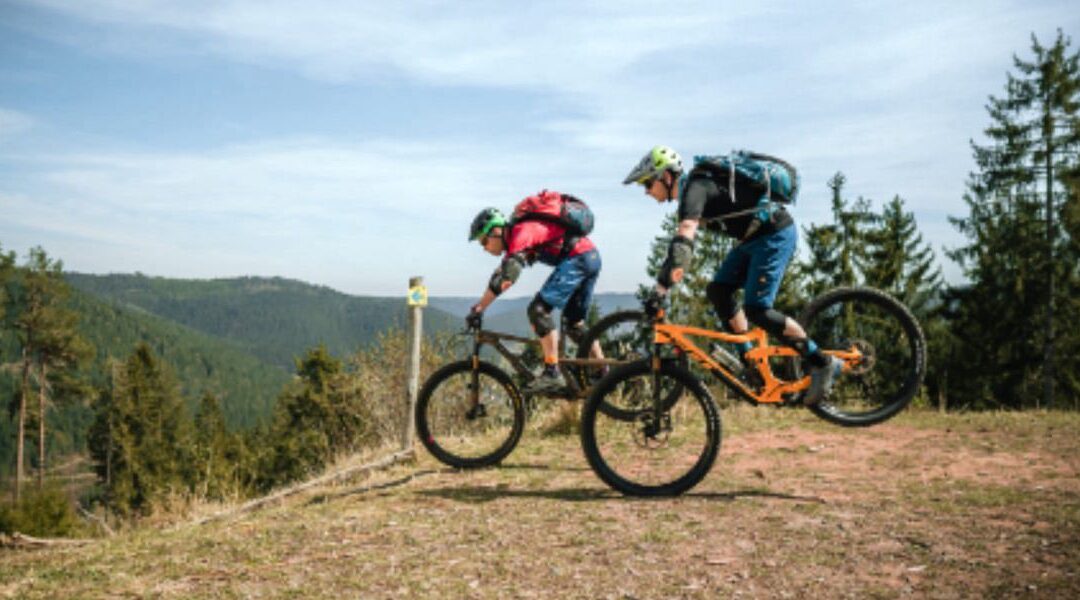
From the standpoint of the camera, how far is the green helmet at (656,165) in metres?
6.35

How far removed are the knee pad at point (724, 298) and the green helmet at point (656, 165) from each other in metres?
1.14

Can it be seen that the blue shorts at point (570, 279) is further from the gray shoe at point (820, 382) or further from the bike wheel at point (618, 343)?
the gray shoe at point (820, 382)

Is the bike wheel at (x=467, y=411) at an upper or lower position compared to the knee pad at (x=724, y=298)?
lower

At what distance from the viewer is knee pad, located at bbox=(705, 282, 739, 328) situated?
679 cm

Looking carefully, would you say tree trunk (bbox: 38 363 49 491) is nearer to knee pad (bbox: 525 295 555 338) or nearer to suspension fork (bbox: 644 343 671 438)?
knee pad (bbox: 525 295 555 338)

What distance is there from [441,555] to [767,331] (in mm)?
3342

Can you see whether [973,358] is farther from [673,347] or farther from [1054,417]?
[673,347]

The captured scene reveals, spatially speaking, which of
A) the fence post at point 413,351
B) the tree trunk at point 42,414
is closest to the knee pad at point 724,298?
the fence post at point 413,351

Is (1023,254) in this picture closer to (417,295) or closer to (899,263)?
(899,263)

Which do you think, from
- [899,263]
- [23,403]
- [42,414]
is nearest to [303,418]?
[42,414]

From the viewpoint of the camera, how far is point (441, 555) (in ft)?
16.0

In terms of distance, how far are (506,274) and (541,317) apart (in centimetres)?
55

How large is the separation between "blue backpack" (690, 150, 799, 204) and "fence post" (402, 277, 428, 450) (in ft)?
12.1

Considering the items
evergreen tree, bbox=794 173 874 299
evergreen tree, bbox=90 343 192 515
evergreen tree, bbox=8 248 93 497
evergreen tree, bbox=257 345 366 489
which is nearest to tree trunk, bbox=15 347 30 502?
evergreen tree, bbox=8 248 93 497
